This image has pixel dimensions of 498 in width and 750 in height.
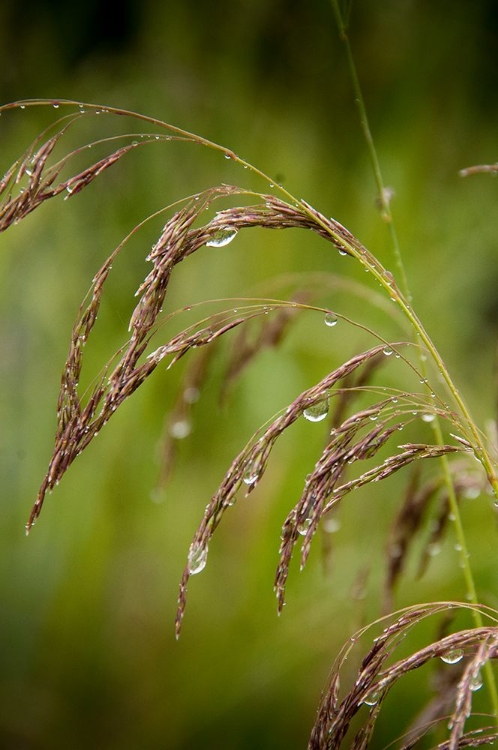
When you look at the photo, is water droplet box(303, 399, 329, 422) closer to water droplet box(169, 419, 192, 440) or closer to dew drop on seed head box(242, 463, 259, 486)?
dew drop on seed head box(242, 463, 259, 486)

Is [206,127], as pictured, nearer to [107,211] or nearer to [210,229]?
[107,211]

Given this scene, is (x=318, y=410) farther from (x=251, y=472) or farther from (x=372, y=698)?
(x=372, y=698)

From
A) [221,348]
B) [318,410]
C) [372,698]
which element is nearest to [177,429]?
[221,348]

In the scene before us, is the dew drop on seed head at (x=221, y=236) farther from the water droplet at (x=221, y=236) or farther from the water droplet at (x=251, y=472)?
the water droplet at (x=251, y=472)

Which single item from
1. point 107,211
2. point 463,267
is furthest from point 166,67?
point 463,267

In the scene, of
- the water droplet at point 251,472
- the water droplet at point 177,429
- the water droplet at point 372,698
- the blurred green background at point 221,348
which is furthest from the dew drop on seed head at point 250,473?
Result: the blurred green background at point 221,348

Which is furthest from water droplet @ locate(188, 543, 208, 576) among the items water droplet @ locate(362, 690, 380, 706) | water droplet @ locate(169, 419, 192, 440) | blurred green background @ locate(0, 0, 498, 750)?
blurred green background @ locate(0, 0, 498, 750)

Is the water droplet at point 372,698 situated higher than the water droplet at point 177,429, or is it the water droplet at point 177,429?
the water droplet at point 177,429
